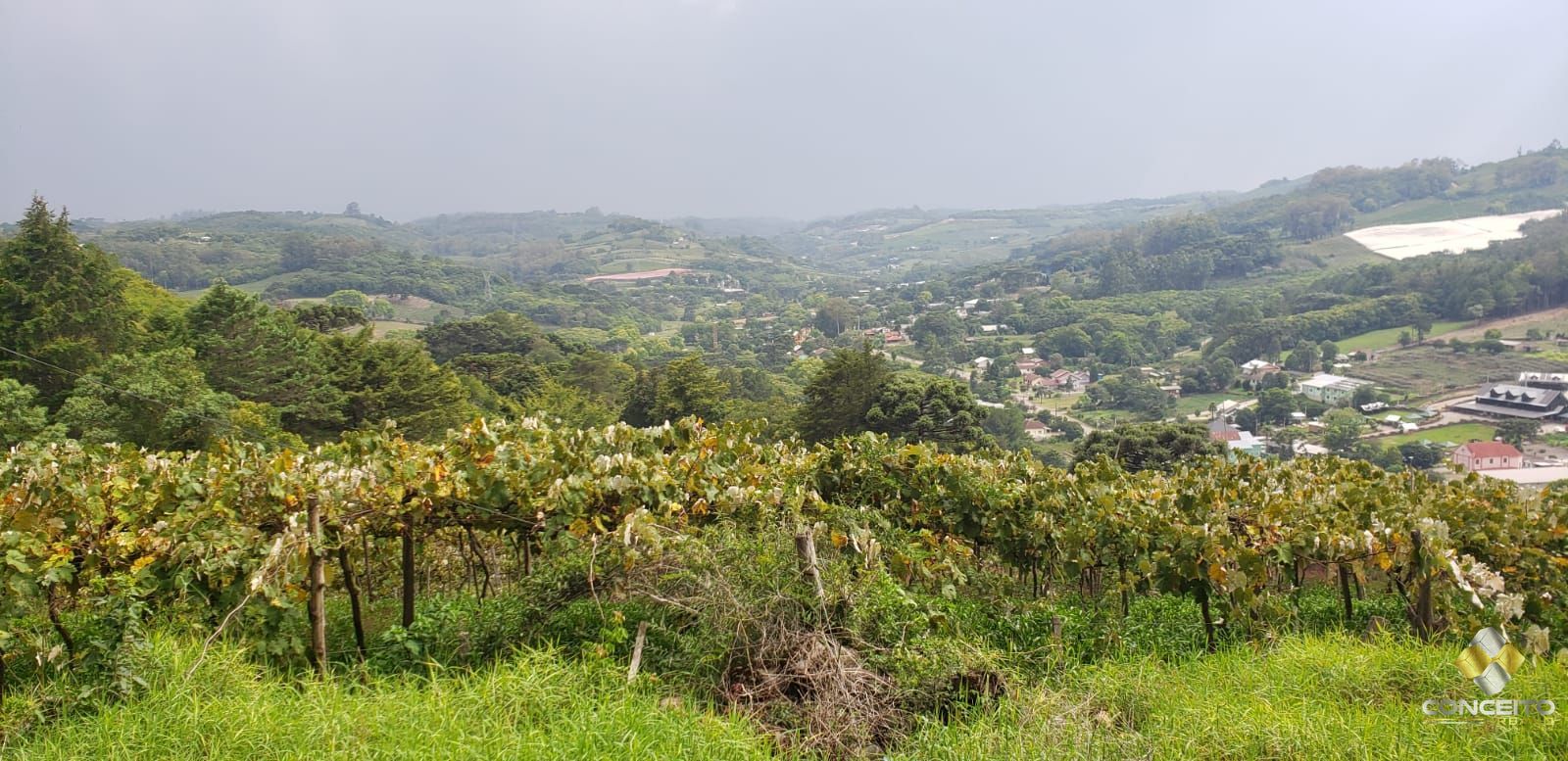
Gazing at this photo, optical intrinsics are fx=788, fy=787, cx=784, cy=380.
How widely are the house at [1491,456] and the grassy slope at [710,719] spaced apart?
3547cm

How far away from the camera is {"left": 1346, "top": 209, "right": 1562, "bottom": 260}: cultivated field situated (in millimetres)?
78875

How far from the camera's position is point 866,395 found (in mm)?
24375

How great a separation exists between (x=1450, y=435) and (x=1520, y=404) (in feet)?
16.8

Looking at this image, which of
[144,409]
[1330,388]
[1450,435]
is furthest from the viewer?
[1330,388]

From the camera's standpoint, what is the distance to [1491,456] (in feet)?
98.8

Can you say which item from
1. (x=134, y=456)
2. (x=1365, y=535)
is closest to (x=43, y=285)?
(x=134, y=456)

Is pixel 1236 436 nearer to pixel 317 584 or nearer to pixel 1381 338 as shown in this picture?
pixel 1381 338

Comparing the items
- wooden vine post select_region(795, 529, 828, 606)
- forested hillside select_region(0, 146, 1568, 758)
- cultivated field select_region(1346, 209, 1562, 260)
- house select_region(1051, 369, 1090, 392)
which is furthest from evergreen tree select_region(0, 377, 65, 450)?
cultivated field select_region(1346, 209, 1562, 260)

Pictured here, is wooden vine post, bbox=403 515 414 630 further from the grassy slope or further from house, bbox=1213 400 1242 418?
house, bbox=1213 400 1242 418

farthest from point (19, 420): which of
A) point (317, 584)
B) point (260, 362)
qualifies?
point (317, 584)

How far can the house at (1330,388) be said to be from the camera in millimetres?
44562

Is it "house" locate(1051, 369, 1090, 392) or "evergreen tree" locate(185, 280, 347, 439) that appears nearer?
"evergreen tree" locate(185, 280, 347, 439)

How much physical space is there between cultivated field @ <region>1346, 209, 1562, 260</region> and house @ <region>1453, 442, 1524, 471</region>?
56.1 m

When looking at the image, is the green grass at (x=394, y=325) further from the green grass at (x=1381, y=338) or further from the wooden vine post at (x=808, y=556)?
the green grass at (x=1381, y=338)
